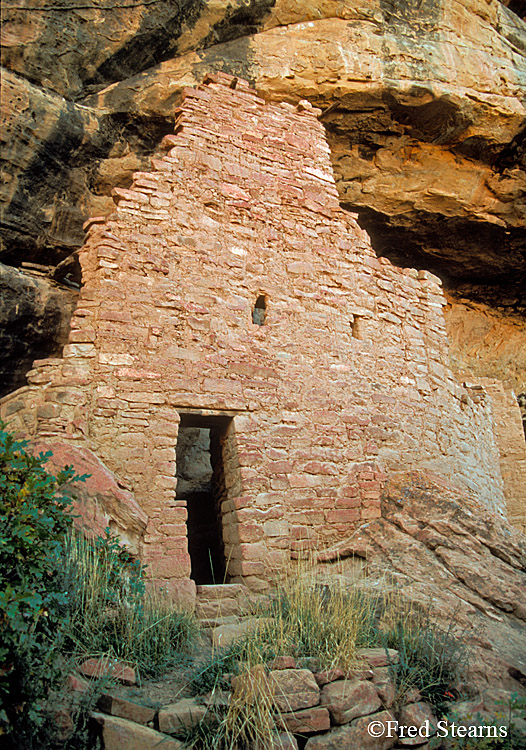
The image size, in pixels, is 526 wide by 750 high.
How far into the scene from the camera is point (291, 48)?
7.04 meters

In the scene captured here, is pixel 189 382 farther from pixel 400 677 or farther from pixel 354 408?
pixel 400 677

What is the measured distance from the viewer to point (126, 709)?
2496 mm

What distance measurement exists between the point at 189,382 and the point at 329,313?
1716 mm

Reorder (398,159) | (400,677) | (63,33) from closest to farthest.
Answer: (400,677), (63,33), (398,159)

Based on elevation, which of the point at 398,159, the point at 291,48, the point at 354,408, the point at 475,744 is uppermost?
the point at 291,48

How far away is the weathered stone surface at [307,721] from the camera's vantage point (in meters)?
2.61

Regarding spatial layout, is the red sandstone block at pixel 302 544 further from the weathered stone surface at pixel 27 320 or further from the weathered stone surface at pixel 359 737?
the weathered stone surface at pixel 27 320

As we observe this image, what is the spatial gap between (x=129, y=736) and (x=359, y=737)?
1.07m

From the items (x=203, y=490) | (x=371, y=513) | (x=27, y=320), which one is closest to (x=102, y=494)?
(x=371, y=513)

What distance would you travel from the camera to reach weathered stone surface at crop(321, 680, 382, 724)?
273 centimetres

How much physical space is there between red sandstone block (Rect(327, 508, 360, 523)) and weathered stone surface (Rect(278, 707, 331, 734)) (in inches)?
88.0

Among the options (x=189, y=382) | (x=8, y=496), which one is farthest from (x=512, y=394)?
(x=8, y=496)

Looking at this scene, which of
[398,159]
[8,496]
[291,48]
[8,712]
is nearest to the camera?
[8,712]

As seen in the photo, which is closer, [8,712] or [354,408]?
[8,712]
